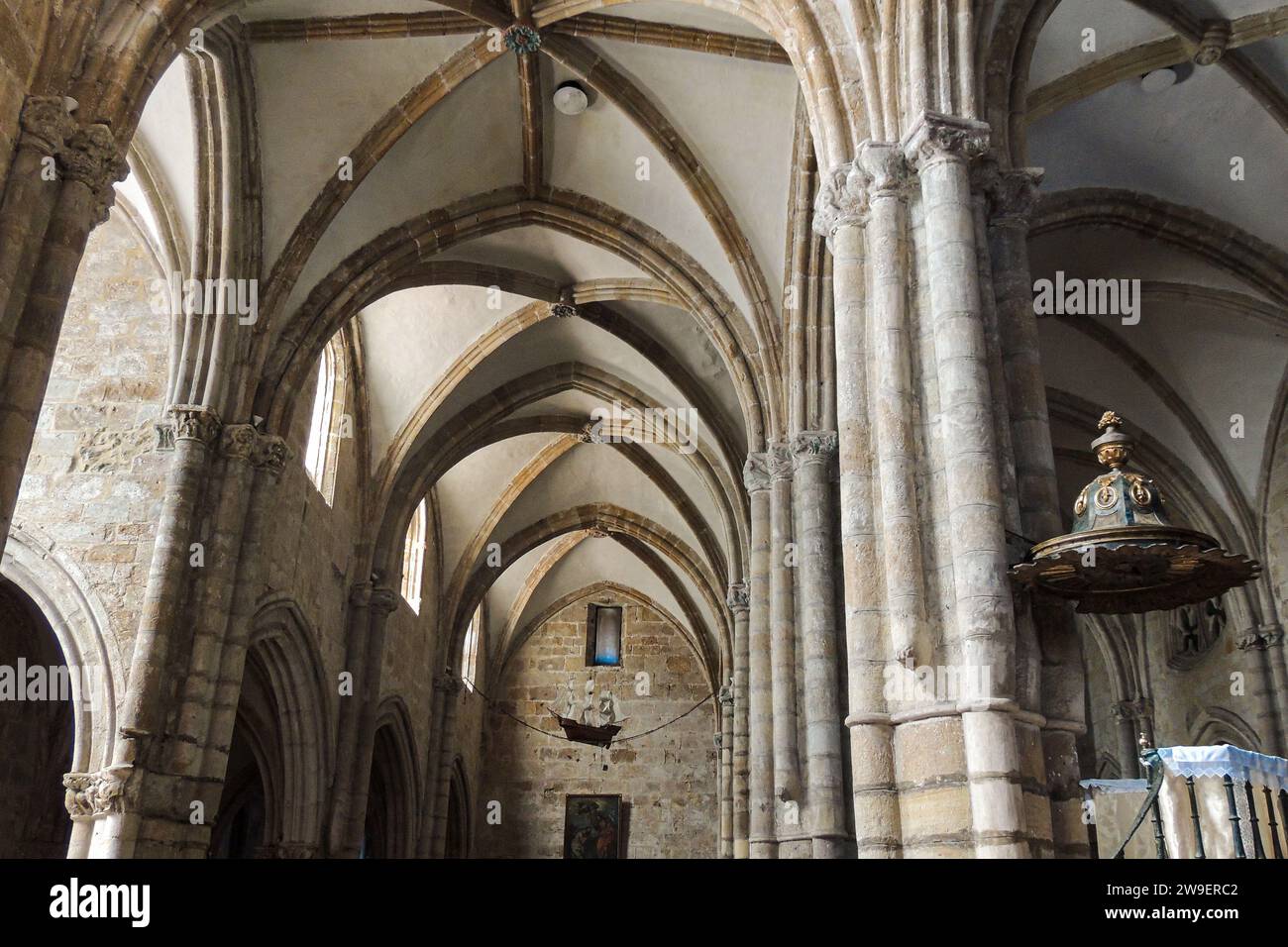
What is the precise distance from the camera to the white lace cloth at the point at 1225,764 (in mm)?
5430

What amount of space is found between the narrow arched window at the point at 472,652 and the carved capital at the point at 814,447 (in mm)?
13463

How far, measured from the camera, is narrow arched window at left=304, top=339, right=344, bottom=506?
14625mm

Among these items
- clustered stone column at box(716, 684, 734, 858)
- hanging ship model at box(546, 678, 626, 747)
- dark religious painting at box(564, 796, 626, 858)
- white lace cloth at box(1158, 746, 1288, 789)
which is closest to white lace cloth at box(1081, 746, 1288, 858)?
white lace cloth at box(1158, 746, 1288, 789)

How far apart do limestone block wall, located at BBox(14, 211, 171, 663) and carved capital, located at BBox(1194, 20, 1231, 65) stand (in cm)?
1009

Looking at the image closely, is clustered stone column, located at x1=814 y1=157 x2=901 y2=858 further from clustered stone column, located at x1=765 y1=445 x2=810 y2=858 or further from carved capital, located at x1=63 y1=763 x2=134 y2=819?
carved capital, located at x1=63 y1=763 x2=134 y2=819

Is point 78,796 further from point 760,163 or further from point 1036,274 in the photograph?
point 1036,274

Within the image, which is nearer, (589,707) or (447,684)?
(447,684)

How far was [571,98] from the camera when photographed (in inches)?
484

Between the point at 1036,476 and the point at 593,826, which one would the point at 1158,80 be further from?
the point at 593,826

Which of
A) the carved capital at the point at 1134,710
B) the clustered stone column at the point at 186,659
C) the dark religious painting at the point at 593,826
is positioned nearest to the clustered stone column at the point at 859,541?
the clustered stone column at the point at 186,659

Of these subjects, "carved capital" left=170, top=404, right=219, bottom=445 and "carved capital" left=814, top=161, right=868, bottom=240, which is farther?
"carved capital" left=170, top=404, right=219, bottom=445

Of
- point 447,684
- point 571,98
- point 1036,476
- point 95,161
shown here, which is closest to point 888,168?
point 1036,476

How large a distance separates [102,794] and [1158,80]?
36.5ft

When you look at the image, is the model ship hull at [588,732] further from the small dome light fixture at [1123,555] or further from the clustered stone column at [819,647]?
the small dome light fixture at [1123,555]
